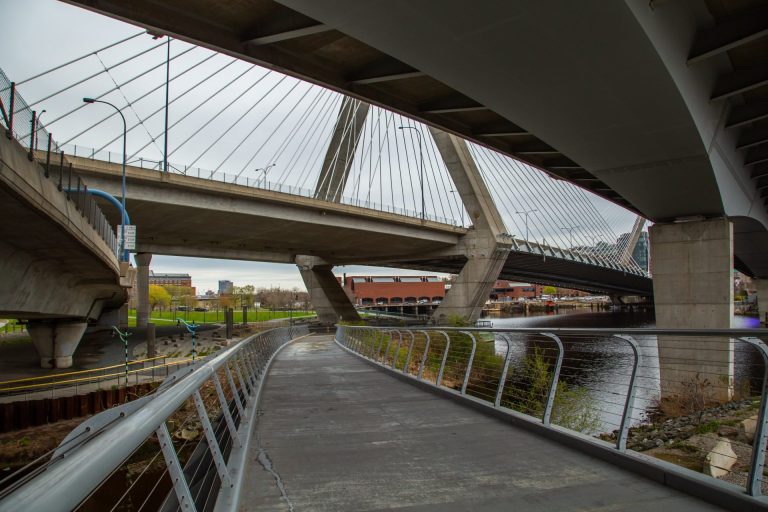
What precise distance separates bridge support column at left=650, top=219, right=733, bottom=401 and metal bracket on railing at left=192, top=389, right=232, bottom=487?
58.4ft

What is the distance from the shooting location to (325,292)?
5750cm

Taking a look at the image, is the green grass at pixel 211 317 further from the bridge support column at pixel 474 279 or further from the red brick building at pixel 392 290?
the bridge support column at pixel 474 279

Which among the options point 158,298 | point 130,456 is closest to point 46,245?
point 130,456

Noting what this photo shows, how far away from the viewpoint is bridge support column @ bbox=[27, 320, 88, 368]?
27953 mm

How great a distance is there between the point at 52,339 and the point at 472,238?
31108 mm

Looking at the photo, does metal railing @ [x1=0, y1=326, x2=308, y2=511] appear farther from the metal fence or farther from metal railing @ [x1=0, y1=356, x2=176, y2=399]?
metal railing @ [x1=0, y1=356, x2=176, y2=399]

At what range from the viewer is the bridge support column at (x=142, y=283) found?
42.8 m

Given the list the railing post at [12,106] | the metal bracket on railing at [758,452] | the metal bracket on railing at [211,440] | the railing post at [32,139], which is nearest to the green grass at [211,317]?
the railing post at [32,139]

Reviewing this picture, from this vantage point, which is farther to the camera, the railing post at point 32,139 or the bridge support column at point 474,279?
the bridge support column at point 474,279

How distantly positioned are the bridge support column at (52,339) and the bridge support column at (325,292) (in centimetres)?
2957

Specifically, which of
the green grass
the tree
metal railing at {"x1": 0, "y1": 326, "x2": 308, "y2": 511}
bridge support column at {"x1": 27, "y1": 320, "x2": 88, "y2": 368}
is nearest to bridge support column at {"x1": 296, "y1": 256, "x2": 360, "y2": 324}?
the green grass

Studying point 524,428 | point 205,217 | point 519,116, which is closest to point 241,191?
point 205,217

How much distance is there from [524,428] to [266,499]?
357 cm

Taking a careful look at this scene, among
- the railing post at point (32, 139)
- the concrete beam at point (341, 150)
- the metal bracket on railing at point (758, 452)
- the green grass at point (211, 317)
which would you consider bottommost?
the green grass at point (211, 317)
